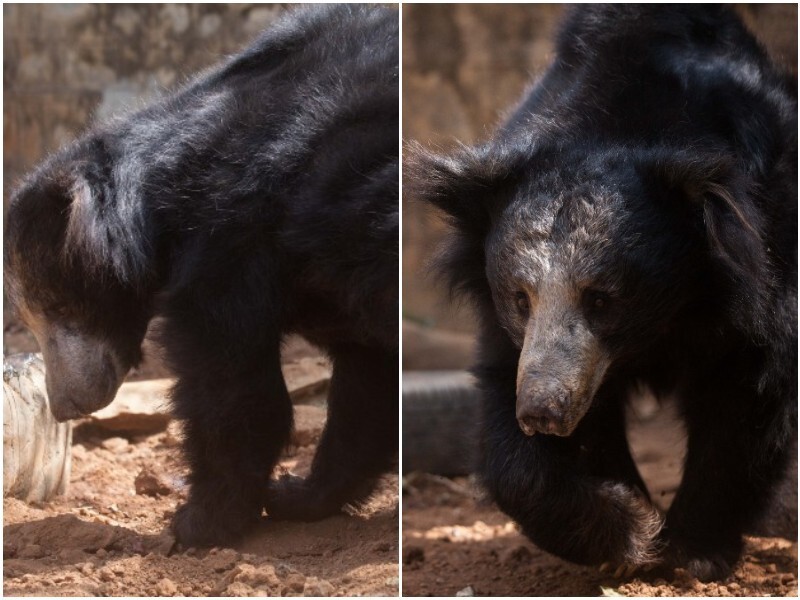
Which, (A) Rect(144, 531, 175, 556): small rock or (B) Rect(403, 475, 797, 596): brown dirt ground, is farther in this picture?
(B) Rect(403, 475, 797, 596): brown dirt ground

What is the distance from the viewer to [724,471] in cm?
319

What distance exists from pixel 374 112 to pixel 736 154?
100cm

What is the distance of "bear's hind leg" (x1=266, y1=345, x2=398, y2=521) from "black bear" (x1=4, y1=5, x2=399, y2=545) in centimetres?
5

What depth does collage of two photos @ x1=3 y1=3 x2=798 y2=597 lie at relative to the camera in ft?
9.73

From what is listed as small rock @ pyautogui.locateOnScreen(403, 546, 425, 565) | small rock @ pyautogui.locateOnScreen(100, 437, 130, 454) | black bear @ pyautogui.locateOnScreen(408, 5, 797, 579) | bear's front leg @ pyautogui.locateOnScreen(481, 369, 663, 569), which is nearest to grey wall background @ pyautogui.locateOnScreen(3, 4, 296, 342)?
small rock @ pyautogui.locateOnScreen(100, 437, 130, 454)

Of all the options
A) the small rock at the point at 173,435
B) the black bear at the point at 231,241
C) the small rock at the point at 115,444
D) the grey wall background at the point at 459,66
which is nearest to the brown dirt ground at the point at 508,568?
the black bear at the point at 231,241

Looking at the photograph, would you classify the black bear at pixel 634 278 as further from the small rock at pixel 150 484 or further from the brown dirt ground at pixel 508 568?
the small rock at pixel 150 484

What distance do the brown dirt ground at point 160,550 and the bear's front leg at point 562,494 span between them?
1.32ft

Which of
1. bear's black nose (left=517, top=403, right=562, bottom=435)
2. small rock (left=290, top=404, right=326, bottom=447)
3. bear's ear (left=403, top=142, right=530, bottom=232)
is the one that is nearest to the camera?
bear's black nose (left=517, top=403, right=562, bottom=435)

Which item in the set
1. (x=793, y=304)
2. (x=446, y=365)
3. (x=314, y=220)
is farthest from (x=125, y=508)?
(x=446, y=365)

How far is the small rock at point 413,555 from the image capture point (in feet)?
12.2

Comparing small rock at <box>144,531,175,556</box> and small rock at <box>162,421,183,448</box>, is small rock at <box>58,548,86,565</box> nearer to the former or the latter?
small rock at <box>144,531,175,556</box>

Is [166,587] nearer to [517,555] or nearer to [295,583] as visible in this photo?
[295,583]

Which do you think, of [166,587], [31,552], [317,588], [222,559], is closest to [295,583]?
[317,588]
